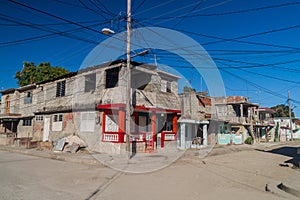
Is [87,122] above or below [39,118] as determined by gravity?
below

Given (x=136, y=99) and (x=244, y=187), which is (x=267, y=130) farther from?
(x=244, y=187)

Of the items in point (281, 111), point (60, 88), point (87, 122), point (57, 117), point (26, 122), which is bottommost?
point (26, 122)

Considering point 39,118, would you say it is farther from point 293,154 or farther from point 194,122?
point 293,154

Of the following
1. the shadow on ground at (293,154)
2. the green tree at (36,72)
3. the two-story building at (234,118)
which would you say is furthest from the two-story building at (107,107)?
the green tree at (36,72)

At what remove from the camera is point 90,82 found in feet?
61.1

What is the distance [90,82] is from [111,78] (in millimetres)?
2070

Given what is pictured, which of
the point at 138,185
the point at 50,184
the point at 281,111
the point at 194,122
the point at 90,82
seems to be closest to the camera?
the point at 50,184

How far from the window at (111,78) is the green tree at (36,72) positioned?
19.1m

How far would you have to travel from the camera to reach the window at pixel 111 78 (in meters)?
17.3

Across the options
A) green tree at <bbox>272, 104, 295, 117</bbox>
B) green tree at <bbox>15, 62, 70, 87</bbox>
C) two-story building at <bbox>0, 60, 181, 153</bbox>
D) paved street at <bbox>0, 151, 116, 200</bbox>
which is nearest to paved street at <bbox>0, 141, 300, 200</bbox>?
paved street at <bbox>0, 151, 116, 200</bbox>

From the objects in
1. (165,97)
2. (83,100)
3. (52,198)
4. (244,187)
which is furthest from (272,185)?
(83,100)

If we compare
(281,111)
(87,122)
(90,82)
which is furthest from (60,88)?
(281,111)

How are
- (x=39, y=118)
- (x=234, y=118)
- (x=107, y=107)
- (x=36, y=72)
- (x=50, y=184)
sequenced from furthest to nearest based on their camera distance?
1. (x=36, y=72)
2. (x=234, y=118)
3. (x=39, y=118)
4. (x=107, y=107)
5. (x=50, y=184)

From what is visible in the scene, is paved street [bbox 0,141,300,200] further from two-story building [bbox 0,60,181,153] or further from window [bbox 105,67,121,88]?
window [bbox 105,67,121,88]
